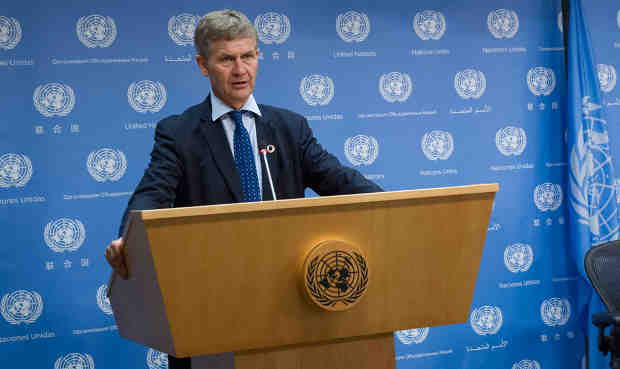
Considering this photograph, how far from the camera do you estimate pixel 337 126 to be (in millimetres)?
3996

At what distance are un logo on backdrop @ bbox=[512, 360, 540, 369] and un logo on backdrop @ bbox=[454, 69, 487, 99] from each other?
173cm

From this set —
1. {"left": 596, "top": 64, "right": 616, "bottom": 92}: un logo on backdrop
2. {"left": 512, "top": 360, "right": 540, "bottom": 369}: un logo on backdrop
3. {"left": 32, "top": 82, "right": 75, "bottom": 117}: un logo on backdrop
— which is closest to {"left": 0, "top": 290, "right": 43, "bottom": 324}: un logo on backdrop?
{"left": 32, "top": 82, "right": 75, "bottom": 117}: un logo on backdrop

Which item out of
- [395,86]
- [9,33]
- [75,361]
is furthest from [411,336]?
[9,33]

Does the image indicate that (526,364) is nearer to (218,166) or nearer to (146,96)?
(146,96)

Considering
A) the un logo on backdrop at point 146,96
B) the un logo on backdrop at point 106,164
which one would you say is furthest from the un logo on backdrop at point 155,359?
the un logo on backdrop at point 146,96

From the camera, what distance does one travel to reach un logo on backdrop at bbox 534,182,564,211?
4367mm

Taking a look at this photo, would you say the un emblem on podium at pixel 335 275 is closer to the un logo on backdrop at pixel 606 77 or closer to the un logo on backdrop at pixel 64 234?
the un logo on backdrop at pixel 64 234

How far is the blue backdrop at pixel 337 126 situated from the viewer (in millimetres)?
3525

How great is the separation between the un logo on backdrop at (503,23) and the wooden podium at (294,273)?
2988 mm

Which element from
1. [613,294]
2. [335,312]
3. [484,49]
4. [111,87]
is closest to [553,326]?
[613,294]

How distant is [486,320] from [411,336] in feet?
1.70

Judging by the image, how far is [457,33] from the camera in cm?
423

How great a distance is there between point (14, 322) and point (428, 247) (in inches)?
106

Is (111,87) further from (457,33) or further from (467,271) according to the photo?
(467,271)
